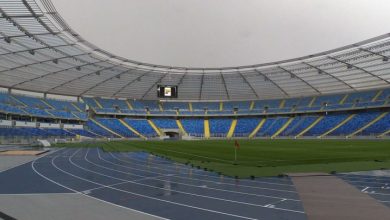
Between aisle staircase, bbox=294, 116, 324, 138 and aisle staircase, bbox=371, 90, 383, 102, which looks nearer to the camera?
aisle staircase, bbox=371, 90, 383, 102

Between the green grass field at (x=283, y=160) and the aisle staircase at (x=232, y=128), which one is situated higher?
the aisle staircase at (x=232, y=128)

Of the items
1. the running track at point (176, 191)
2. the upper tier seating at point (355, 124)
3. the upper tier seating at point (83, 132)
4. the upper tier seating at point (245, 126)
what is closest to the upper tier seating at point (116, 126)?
the upper tier seating at point (83, 132)

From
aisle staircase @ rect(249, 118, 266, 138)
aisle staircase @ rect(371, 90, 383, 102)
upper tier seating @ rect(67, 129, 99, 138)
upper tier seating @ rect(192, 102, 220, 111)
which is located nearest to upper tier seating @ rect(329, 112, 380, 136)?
aisle staircase @ rect(371, 90, 383, 102)

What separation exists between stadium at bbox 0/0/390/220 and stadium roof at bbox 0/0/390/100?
22 centimetres

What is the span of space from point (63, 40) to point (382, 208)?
128ft

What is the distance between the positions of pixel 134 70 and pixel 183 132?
2301 centimetres

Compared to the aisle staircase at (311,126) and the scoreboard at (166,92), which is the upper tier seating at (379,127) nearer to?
the aisle staircase at (311,126)

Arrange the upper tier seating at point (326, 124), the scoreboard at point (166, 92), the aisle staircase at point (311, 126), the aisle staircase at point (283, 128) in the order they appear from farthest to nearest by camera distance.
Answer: the aisle staircase at point (283, 128), the aisle staircase at point (311, 126), the upper tier seating at point (326, 124), the scoreboard at point (166, 92)

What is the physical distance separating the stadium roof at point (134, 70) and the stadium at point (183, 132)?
0.22 metres

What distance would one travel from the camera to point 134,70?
6162 centimetres

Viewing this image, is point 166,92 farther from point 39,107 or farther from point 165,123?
point 165,123

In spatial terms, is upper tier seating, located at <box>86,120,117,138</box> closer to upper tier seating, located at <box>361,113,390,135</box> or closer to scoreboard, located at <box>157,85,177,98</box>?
scoreboard, located at <box>157,85,177,98</box>

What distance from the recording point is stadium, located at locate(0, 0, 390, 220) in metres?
8.90

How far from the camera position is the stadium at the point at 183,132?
8898 millimetres
